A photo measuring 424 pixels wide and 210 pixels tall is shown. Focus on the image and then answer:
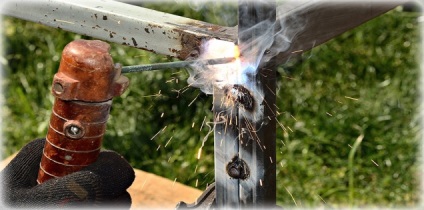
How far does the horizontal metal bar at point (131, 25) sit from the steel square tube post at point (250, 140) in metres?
0.10

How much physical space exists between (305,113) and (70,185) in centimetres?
227

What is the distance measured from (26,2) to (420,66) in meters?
2.71

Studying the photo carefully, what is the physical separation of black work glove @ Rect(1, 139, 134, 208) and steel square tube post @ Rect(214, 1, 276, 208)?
371 millimetres

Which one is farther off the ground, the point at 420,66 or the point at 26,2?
the point at 26,2

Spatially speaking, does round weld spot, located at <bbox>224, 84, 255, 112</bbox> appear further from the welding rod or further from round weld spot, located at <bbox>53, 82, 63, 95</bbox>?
round weld spot, located at <bbox>53, 82, 63, 95</bbox>

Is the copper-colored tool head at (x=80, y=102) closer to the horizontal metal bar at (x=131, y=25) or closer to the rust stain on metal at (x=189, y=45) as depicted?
the horizontal metal bar at (x=131, y=25)

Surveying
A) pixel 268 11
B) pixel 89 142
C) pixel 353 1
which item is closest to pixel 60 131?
Result: pixel 89 142

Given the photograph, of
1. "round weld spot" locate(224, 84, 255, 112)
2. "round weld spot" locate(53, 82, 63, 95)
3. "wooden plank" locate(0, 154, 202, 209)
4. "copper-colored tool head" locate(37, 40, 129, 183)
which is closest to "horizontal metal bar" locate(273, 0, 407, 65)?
"round weld spot" locate(224, 84, 255, 112)

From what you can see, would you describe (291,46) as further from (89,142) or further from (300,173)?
(300,173)

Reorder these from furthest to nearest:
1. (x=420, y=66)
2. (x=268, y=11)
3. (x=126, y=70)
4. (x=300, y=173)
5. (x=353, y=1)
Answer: (x=420, y=66), (x=300, y=173), (x=353, y=1), (x=126, y=70), (x=268, y=11)

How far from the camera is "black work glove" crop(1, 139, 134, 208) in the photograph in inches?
103

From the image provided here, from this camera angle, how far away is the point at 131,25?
2.52 m

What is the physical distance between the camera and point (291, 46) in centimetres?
240

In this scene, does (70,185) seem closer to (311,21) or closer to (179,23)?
(179,23)
